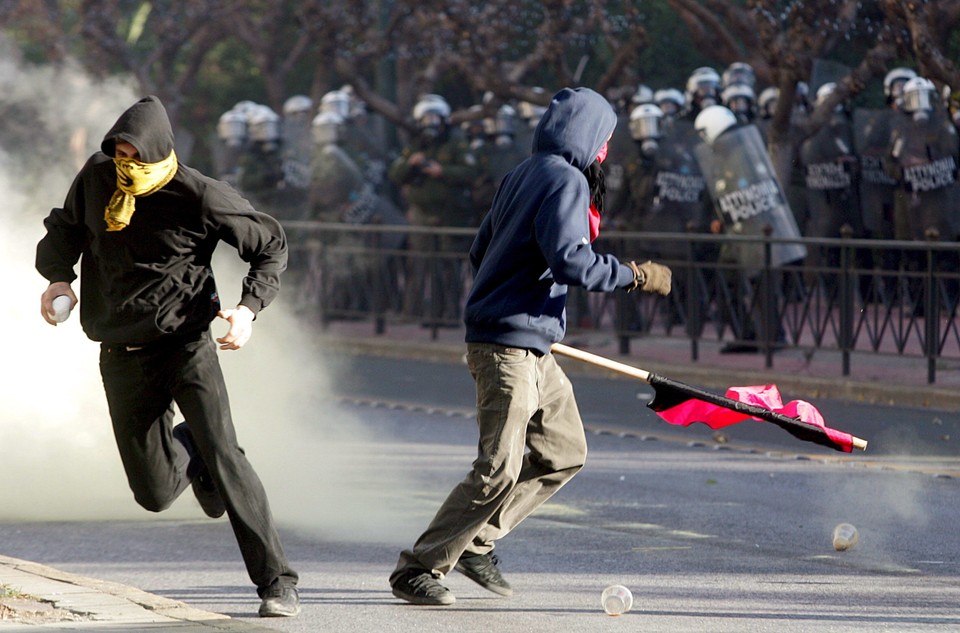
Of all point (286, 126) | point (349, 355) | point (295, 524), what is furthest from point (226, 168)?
point (295, 524)

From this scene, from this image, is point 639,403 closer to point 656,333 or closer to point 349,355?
Answer: point 656,333

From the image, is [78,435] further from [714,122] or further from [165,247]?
[714,122]

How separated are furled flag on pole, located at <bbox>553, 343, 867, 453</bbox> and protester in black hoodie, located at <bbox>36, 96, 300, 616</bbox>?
1013 mm

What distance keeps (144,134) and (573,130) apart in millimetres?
1265

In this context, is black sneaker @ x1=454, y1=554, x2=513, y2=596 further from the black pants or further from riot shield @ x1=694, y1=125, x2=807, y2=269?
riot shield @ x1=694, y1=125, x2=807, y2=269

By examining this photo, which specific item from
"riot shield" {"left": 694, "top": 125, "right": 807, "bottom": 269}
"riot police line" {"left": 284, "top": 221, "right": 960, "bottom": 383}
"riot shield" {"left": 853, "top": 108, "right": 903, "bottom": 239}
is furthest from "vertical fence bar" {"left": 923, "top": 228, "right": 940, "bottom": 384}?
"riot shield" {"left": 853, "top": 108, "right": 903, "bottom": 239}

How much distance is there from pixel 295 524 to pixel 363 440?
2.84 meters

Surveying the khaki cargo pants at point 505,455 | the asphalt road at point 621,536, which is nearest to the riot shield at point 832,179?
the asphalt road at point 621,536

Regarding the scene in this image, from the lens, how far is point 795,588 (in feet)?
18.6

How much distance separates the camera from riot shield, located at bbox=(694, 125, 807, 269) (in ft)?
44.5

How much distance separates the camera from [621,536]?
22.1 feet

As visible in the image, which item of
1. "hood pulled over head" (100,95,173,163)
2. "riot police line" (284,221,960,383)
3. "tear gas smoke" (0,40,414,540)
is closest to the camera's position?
"hood pulled over head" (100,95,173,163)

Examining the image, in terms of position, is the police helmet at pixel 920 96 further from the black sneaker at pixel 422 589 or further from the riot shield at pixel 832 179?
the black sneaker at pixel 422 589

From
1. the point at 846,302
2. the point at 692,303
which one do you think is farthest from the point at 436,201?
the point at 846,302
